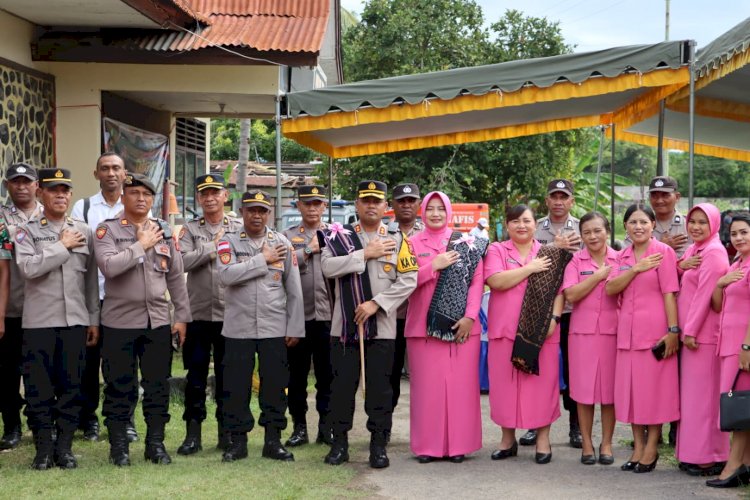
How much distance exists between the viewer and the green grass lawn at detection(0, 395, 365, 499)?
553cm

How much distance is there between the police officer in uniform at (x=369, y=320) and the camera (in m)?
6.34

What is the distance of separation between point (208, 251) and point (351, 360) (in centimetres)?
130

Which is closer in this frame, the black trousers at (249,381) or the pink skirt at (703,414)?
the pink skirt at (703,414)

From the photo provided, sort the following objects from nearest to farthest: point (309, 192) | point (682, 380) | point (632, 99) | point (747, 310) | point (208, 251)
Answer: point (747, 310), point (682, 380), point (208, 251), point (309, 192), point (632, 99)

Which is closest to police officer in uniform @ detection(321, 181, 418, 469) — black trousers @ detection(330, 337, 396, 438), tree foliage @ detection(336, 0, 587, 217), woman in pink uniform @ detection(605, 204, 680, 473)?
black trousers @ detection(330, 337, 396, 438)

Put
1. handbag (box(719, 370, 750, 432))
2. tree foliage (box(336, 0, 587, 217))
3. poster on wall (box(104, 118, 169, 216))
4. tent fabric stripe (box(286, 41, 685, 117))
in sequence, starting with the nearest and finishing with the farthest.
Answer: handbag (box(719, 370, 750, 432))
tent fabric stripe (box(286, 41, 685, 117))
poster on wall (box(104, 118, 169, 216))
tree foliage (box(336, 0, 587, 217))

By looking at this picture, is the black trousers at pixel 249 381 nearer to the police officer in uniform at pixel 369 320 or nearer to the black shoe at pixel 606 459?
the police officer in uniform at pixel 369 320

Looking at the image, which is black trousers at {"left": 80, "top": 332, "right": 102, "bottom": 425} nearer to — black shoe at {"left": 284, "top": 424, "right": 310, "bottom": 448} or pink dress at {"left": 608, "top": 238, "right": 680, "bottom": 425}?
black shoe at {"left": 284, "top": 424, "right": 310, "bottom": 448}

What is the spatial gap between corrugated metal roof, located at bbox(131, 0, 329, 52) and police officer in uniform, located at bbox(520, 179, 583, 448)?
3.93 m

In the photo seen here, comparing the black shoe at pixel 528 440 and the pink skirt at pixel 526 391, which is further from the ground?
the pink skirt at pixel 526 391

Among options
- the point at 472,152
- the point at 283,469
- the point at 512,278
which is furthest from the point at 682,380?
the point at 472,152

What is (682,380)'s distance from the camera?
6133 millimetres

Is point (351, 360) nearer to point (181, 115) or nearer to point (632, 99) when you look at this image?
point (632, 99)

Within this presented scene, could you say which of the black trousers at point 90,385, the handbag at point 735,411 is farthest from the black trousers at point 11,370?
the handbag at point 735,411
